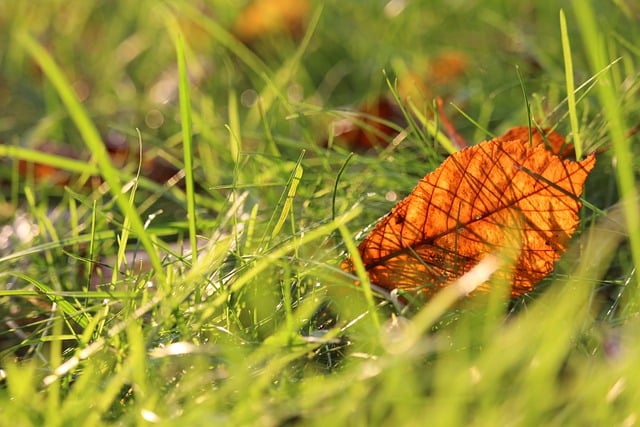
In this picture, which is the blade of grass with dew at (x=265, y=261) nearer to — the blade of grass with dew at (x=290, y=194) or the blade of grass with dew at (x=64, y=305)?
the blade of grass with dew at (x=290, y=194)

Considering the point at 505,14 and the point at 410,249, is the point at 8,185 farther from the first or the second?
the point at 505,14

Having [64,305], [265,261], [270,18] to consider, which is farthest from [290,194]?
[270,18]

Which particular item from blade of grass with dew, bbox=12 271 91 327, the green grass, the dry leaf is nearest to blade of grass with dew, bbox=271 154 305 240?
the green grass

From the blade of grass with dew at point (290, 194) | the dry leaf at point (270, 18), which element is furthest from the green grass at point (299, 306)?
the dry leaf at point (270, 18)

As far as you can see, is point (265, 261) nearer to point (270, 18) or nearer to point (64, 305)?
point (64, 305)

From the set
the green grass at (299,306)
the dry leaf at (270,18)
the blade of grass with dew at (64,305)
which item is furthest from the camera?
the dry leaf at (270,18)

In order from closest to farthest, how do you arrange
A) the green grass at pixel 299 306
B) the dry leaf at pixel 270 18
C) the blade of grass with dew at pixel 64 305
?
1. the green grass at pixel 299 306
2. the blade of grass with dew at pixel 64 305
3. the dry leaf at pixel 270 18

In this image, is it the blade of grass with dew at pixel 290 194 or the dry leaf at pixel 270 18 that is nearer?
the blade of grass with dew at pixel 290 194

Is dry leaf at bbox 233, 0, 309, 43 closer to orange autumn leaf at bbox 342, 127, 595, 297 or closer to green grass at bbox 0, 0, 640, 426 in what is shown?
green grass at bbox 0, 0, 640, 426
